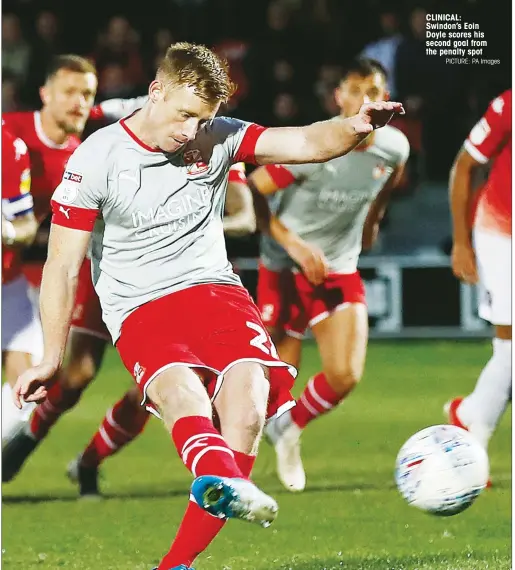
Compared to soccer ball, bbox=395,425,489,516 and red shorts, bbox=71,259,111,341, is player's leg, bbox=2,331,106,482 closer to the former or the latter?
red shorts, bbox=71,259,111,341

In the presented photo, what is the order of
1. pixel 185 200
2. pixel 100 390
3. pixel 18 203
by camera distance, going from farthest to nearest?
pixel 100 390 → pixel 18 203 → pixel 185 200

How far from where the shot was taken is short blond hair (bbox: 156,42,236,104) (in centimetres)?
352

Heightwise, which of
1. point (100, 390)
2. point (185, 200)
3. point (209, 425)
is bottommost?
point (100, 390)

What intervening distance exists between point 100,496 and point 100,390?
298 cm

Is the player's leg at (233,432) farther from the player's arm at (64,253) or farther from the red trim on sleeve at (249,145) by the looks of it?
the red trim on sleeve at (249,145)

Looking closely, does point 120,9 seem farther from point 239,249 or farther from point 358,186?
point 358,186

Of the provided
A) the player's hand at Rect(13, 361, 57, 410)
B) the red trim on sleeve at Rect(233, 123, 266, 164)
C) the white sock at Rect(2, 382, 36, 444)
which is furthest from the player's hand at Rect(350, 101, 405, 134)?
the white sock at Rect(2, 382, 36, 444)

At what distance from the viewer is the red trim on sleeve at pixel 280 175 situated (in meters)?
5.71

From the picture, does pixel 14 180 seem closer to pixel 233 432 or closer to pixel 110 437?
pixel 110 437

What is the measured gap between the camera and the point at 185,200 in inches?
147

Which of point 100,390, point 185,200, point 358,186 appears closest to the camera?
point 185,200

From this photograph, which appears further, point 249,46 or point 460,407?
point 249,46

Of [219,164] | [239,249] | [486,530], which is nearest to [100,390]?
[239,249]

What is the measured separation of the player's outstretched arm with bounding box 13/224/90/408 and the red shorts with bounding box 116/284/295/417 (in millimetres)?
223
